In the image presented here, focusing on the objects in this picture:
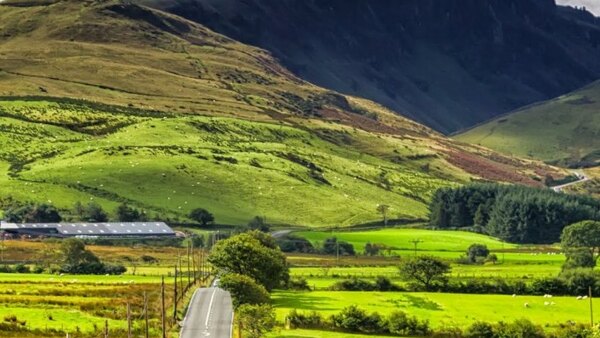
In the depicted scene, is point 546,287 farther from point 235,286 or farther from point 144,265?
point 144,265

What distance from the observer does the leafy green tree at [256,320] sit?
98.0 m

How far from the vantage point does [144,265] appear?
180 metres

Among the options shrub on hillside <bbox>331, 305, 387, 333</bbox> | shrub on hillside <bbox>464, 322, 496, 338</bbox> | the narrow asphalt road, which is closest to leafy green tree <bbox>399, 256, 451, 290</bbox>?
the narrow asphalt road

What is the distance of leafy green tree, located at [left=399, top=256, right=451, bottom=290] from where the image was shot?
5974 inches

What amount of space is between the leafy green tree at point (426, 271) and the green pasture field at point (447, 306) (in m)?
6.61

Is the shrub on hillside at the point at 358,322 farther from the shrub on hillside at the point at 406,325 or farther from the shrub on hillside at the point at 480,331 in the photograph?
the shrub on hillside at the point at 480,331

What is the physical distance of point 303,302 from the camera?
427 feet

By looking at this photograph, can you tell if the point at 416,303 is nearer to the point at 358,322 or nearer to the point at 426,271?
the point at 426,271

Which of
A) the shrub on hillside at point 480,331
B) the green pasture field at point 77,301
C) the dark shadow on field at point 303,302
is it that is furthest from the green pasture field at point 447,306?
the green pasture field at point 77,301

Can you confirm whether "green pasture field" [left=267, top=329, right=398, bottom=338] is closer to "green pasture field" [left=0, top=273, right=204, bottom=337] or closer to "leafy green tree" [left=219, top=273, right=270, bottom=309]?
"leafy green tree" [left=219, top=273, right=270, bottom=309]

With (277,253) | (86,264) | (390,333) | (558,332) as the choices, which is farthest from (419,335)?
(86,264)

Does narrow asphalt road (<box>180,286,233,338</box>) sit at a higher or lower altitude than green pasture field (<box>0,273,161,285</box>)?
lower

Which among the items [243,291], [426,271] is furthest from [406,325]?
[426,271]

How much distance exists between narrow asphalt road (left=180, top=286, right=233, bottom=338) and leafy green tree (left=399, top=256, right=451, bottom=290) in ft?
102
